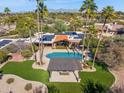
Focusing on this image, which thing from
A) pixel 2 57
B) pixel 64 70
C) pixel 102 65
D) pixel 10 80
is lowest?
pixel 102 65

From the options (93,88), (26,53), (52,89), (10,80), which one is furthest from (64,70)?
(26,53)

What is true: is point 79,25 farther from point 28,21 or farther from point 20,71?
point 20,71

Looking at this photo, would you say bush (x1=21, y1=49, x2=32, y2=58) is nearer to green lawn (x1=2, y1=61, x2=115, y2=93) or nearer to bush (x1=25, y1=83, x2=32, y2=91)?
green lawn (x1=2, y1=61, x2=115, y2=93)

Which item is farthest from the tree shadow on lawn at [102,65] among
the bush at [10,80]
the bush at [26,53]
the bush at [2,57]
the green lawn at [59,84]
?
the bush at [2,57]

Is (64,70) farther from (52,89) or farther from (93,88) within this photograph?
(93,88)

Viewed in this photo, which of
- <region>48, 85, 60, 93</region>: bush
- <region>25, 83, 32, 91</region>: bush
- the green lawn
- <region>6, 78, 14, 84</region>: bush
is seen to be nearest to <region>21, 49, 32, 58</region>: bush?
the green lawn

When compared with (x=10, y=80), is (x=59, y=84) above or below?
below
